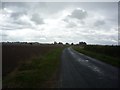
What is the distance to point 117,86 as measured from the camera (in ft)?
34.0

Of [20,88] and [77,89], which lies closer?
[77,89]

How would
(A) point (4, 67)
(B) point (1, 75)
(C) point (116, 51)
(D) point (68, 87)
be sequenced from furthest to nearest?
(C) point (116, 51), (A) point (4, 67), (B) point (1, 75), (D) point (68, 87)

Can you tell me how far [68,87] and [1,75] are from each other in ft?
27.8

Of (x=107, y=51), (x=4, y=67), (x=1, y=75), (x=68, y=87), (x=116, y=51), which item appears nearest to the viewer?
(x=68, y=87)

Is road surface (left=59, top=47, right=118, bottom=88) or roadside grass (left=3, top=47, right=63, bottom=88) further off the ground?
road surface (left=59, top=47, right=118, bottom=88)

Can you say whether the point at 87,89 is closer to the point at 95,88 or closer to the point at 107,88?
the point at 95,88

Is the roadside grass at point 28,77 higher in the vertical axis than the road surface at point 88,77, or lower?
lower

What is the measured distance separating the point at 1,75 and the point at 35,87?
695 centimetres

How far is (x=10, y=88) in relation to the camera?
35.6 ft

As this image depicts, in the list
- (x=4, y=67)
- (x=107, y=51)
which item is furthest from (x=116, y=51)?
(x=4, y=67)

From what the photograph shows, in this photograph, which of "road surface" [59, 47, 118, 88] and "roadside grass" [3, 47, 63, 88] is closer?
"road surface" [59, 47, 118, 88]

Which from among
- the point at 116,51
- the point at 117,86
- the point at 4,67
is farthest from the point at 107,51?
the point at 117,86

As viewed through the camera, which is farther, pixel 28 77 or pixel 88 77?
pixel 28 77

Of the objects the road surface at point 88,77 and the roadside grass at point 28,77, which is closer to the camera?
the road surface at point 88,77
